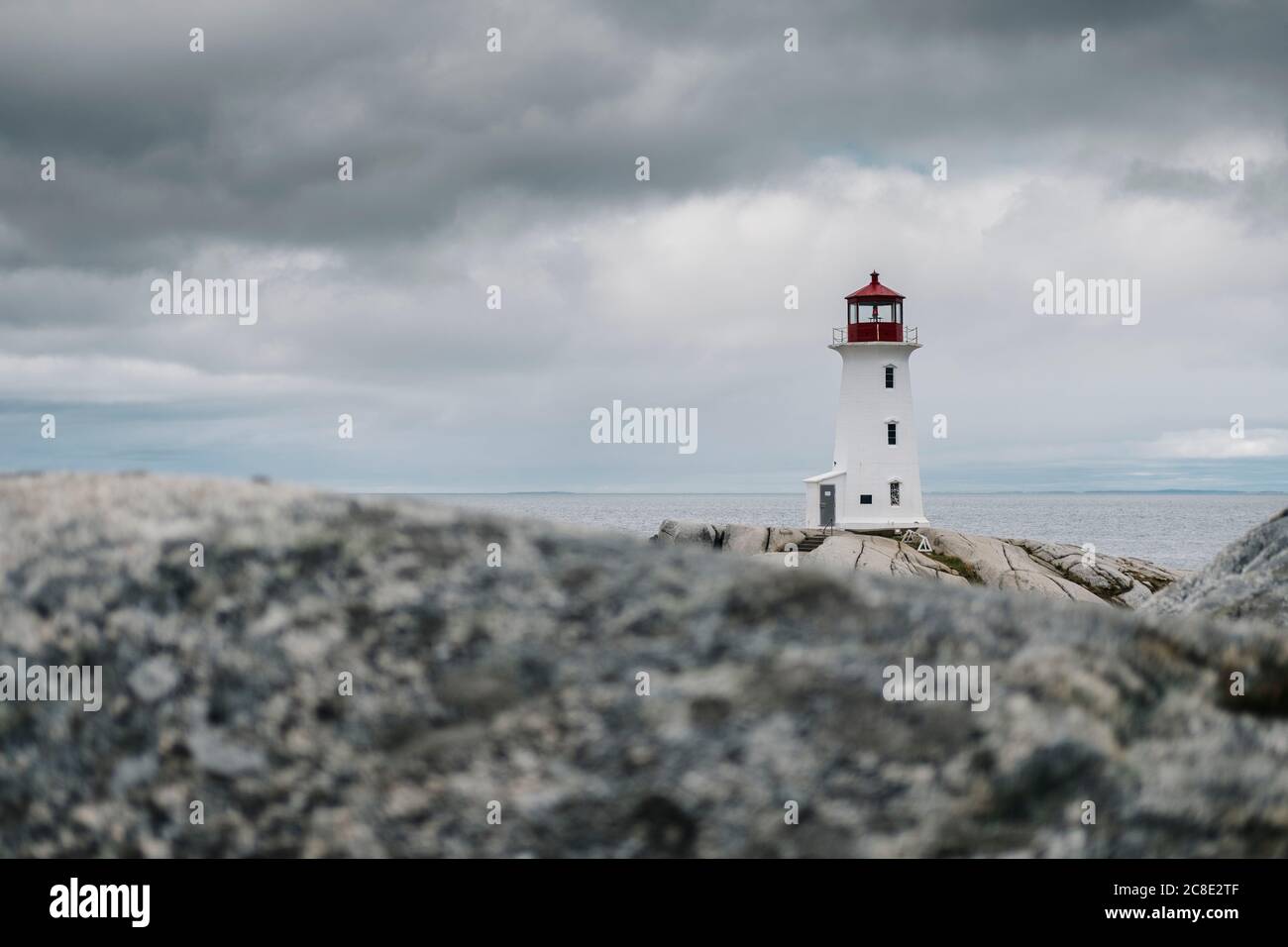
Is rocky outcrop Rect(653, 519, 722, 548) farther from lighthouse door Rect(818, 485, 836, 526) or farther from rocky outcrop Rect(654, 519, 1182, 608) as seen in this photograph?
lighthouse door Rect(818, 485, 836, 526)

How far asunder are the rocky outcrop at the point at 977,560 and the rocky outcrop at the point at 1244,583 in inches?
1397

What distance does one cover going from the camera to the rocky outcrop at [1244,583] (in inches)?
244

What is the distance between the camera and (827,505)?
55.3 m

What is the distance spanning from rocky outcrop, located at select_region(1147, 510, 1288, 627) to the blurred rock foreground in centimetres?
347

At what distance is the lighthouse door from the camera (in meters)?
55.1

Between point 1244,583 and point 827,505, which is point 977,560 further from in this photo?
point 1244,583

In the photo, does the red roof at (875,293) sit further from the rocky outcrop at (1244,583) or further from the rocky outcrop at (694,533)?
the rocky outcrop at (1244,583)

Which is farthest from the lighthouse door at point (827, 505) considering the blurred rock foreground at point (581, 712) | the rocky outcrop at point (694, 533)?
the blurred rock foreground at point (581, 712)

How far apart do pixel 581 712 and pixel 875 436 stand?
53.4 m

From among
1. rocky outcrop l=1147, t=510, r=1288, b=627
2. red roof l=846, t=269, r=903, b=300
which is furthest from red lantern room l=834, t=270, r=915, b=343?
rocky outcrop l=1147, t=510, r=1288, b=627

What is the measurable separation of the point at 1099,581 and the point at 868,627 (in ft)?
157

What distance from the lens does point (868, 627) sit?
305 centimetres
